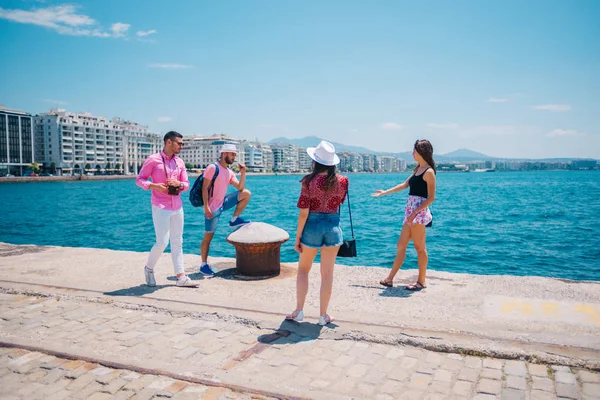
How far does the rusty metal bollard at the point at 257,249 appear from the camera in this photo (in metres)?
7.08

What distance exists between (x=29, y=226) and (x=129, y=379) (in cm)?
3457

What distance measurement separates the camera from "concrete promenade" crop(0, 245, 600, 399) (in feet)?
11.8

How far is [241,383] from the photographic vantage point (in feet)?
11.8

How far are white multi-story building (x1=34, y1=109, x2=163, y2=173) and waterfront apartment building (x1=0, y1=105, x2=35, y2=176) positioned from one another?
2786mm

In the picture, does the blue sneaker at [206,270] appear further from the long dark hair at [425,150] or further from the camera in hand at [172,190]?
the long dark hair at [425,150]

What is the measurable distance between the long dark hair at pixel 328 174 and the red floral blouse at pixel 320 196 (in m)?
0.03

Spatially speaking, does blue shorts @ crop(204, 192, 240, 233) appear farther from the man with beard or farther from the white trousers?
the white trousers

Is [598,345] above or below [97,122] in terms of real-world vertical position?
below

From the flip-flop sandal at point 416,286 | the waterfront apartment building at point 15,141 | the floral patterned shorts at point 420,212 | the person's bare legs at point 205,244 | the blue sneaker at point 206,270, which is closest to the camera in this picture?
the floral patterned shorts at point 420,212

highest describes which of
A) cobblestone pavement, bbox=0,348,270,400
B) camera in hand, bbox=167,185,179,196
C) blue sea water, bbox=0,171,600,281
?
camera in hand, bbox=167,185,179,196

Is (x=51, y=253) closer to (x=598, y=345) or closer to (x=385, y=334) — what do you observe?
(x=385, y=334)

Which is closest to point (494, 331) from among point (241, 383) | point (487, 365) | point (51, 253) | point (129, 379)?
point (487, 365)

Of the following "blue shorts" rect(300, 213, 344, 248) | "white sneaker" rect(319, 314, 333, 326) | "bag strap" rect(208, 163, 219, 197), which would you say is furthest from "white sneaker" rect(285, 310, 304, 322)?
"bag strap" rect(208, 163, 219, 197)

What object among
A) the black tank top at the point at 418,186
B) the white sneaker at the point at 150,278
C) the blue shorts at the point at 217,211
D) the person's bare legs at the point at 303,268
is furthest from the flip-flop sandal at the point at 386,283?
the white sneaker at the point at 150,278
